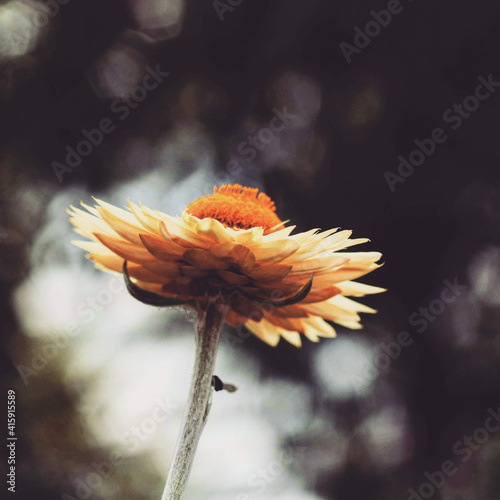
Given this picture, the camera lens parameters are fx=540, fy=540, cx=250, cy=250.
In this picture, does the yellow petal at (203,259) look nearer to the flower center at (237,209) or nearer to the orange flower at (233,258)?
the orange flower at (233,258)

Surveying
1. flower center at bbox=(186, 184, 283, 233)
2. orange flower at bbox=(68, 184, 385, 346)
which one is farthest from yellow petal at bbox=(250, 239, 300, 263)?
flower center at bbox=(186, 184, 283, 233)

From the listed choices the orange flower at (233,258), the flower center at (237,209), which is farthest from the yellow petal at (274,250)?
the flower center at (237,209)

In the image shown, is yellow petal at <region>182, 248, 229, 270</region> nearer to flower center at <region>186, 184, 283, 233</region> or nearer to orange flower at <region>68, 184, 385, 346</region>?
orange flower at <region>68, 184, 385, 346</region>

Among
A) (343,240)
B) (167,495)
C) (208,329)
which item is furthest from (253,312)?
(167,495)

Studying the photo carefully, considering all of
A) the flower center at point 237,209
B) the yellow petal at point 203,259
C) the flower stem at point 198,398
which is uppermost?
the flower center at point 237,209

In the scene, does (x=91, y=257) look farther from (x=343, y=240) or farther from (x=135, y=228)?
(x=343, y=240)

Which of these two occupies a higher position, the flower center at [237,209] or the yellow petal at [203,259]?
the flower center at [237,209]

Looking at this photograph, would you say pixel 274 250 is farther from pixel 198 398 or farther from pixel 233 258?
pixel 198 398

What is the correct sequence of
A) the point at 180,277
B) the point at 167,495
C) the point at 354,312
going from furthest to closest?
the point at 354,312 → the point at 180,277 → the point at 167,495
